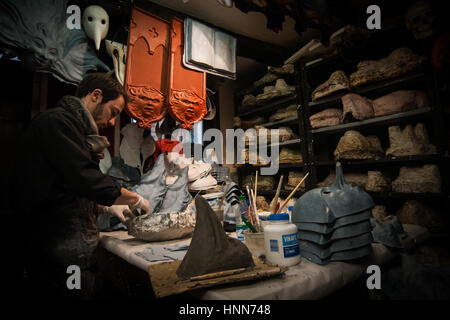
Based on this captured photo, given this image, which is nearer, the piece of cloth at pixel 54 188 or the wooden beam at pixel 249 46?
the piece of cloth at pixel 54 188

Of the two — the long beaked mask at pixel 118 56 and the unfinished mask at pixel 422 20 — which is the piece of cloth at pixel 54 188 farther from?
the unfinished mask at pixel 422 20

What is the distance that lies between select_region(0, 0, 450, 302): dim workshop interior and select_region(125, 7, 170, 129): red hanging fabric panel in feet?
0.04

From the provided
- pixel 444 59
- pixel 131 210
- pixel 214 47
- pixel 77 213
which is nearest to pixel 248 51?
pixel 214 47

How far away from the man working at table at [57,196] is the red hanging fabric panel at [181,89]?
4.35ft

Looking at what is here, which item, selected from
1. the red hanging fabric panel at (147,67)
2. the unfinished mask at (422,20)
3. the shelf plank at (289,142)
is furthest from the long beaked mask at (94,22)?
the unfinished mask at (422,20)

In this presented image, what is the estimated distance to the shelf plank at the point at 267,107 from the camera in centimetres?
332

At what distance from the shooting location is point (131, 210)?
146 centimetres

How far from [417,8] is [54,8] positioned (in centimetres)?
311

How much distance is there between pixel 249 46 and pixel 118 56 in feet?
5.65

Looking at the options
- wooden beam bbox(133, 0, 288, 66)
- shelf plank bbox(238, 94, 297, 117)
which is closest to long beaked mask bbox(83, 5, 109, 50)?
wooden beam bbox(133, 0, 288, 66)

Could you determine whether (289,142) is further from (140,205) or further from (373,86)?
(140,205)

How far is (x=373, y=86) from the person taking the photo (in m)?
2.46

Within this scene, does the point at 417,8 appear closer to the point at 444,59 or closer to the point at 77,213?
the point at 444,59

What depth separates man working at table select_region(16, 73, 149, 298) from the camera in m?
1.03
